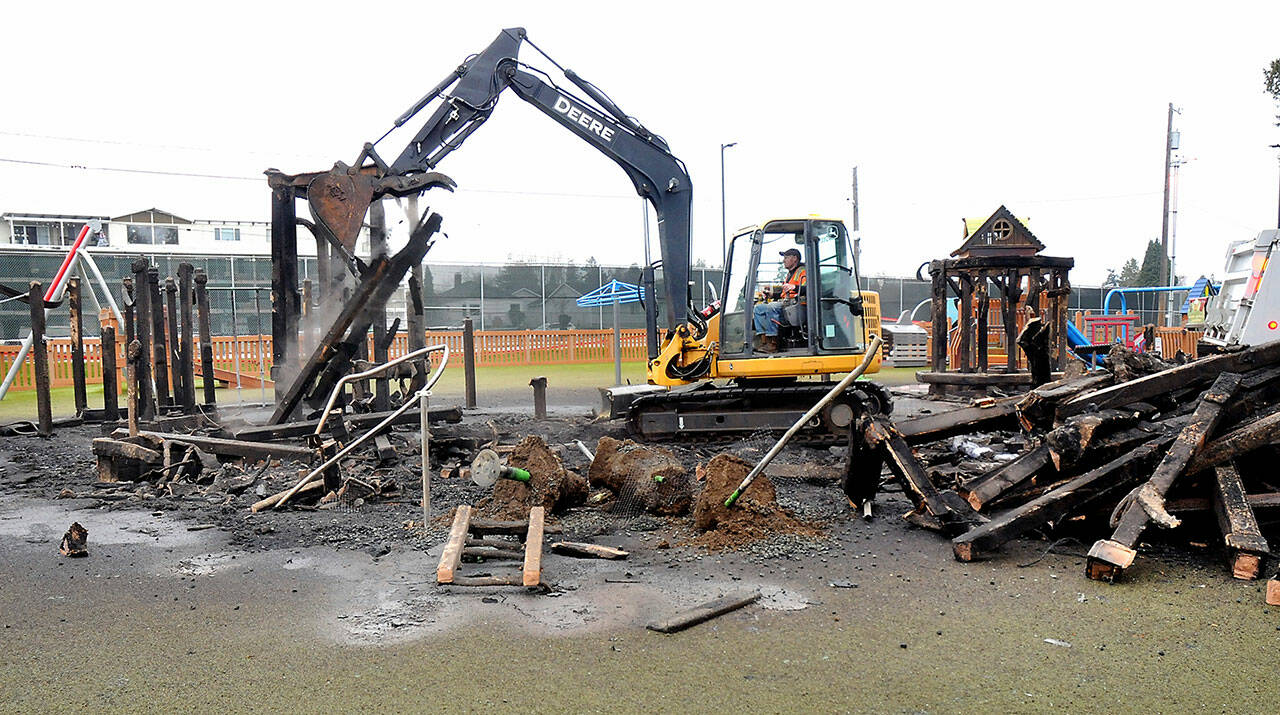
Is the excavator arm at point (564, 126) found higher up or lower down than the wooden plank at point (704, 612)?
higher up

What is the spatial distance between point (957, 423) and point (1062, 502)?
132cm

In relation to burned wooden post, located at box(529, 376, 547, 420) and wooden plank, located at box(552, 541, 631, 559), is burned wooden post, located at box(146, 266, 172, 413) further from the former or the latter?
wooden plank, located at box(552, 541, 631, 559)

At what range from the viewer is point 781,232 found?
10555mm

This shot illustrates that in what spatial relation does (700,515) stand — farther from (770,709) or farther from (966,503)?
(770,709)

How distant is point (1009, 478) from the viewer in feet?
19.5

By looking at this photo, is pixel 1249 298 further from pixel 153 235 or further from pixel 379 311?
pixel 153 235

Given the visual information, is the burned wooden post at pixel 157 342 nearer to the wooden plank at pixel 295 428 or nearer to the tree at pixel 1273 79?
the wooden plank at pixel 295 428

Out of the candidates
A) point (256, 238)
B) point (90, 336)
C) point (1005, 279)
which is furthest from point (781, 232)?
point (256, 238)

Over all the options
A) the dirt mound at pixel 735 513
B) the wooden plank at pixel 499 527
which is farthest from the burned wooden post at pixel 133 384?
the dirt mound at pixel 735 513

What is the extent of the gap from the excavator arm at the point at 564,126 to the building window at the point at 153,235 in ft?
138

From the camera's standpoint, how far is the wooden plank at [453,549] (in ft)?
16.2

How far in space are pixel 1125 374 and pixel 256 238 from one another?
51.0 meters

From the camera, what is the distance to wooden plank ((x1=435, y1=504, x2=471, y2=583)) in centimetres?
495

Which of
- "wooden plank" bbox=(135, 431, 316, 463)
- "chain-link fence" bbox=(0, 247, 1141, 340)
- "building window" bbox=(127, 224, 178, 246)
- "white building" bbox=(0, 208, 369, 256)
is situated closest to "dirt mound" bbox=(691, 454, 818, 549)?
"wooden plank" bbox=(135, 431, 316, 463)
